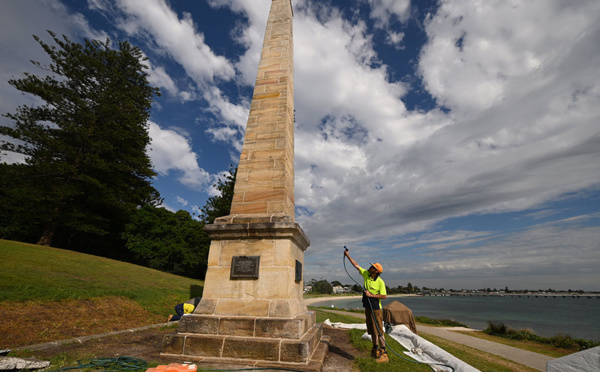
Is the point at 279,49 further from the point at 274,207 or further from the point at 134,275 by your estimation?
the point at 134,275

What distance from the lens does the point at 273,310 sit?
4328 millimetres

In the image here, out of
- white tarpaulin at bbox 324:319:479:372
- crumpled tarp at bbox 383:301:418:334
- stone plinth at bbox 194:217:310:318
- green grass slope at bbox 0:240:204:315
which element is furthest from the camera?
crumpled tarp at bbox 383:301:418:334

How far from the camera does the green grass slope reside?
25.8 ft

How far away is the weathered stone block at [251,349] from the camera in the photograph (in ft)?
12.8

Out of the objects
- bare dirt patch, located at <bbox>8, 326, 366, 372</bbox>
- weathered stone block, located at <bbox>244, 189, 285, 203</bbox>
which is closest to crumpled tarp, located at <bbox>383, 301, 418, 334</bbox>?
bare dirt patch, located at <bbox>8, 326, 366, 372</bbox>

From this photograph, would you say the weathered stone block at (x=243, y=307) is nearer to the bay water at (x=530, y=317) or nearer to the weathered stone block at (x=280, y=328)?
the weathered stone block at (x=280, y=328)

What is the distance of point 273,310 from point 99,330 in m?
5.89

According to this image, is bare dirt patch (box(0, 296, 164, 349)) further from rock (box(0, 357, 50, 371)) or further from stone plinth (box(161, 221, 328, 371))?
stone plinth (box(161, 221, 328, 371))

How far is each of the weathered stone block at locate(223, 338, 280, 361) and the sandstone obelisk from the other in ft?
0.04

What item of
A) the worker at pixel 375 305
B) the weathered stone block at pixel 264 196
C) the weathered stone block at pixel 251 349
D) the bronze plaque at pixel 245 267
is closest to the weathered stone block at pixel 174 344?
the weathered stone block at pixel 251 349

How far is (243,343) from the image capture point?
4016mm

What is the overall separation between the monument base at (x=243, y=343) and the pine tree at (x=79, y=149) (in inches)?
718

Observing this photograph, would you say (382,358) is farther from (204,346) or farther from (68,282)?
(68,282)

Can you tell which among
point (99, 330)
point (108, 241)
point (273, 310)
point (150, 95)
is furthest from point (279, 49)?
point (108, 241)
